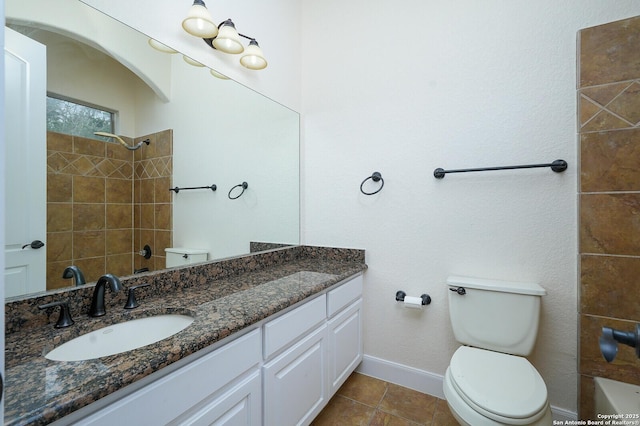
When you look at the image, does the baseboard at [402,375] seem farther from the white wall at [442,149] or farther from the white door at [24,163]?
the white door at [24,163]

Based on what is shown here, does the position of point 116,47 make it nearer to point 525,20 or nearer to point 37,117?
point 37,117

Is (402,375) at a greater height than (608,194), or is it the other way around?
(608,194)

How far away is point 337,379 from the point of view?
5.17 feet

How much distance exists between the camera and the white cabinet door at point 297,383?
3.55 ft

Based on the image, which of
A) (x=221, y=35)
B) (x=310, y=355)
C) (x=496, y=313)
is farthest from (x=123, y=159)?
(x=496, y=313)

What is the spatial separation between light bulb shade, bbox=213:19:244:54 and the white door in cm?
76

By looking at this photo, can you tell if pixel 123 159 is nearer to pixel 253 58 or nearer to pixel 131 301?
pixel 131 301

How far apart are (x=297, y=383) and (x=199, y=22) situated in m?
1.77

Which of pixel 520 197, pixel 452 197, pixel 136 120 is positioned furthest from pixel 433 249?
pixel 136 120

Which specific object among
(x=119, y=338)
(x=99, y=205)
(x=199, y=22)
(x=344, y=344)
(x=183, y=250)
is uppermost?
(x=199, y=22)

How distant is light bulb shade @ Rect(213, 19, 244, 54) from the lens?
1.44 m

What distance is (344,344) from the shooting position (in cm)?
166

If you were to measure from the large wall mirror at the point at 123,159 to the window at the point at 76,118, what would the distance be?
0.02 meters

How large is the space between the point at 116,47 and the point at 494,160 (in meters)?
1.94
